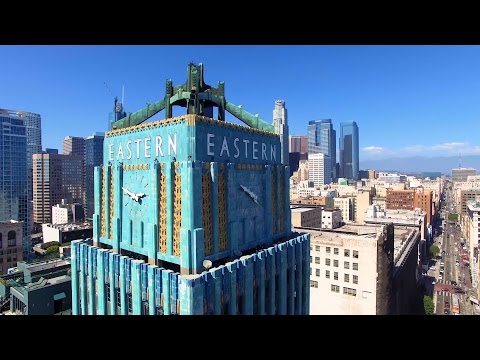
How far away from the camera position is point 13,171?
76.6 m

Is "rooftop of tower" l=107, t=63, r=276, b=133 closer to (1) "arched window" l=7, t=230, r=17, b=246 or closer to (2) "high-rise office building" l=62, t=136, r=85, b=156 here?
(1) "arched window" l=7, t=230, r=17, b=246

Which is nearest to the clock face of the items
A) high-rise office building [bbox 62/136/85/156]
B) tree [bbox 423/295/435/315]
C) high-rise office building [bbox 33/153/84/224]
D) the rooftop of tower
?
the rooftop of tower

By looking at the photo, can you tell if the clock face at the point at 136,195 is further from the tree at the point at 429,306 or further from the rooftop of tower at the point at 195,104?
the tree at the point at 429,306

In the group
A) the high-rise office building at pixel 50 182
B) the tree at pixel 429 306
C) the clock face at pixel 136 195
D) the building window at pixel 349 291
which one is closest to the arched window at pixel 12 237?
the high-rise office building at pixel 50 182

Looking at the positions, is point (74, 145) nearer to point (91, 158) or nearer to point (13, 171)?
point (91, 158)

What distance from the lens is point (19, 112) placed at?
83312 millimetres

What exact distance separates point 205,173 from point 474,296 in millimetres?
70971

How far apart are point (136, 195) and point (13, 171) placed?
A: 261ft

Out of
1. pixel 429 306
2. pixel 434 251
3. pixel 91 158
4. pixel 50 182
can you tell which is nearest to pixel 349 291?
pixel 429 306

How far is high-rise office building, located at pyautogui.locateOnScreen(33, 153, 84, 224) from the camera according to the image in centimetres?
10506

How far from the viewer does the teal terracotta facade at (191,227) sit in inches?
542
